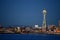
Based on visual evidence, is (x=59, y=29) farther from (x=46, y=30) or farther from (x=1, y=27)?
(x=1, y=27)

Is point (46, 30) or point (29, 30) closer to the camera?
point (29, 30)

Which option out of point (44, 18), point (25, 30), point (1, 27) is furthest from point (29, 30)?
point (1, 27)

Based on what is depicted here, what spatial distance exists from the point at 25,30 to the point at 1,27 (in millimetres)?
2155

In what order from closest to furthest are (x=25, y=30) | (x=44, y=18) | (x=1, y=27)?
(x=1, y=27), (x=44, y=18), (x=25, y=30)

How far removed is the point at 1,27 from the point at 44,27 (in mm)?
2926

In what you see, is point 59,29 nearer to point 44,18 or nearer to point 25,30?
point 44,18

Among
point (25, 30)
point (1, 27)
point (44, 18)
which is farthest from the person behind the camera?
point (25, 30)

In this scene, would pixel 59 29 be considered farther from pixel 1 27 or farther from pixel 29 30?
pixel 1 27

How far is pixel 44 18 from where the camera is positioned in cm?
1040

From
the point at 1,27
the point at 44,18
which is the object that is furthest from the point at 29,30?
the point at 1,27

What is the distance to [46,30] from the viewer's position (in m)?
11.7

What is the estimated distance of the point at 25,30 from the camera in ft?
36.8

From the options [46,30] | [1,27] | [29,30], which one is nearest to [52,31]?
[46,30]

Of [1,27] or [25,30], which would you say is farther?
[25,30]
